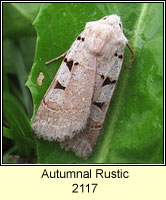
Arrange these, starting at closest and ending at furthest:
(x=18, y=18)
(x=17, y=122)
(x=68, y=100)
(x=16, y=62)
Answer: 1. (x=68, y=100)
2. (x=17, y=122)
3. (x=18, y=18)
4. (x=16, y=62)

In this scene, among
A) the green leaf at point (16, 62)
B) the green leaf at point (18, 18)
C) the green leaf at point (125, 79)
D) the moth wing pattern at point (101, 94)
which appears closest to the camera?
the green leaf at point (125, 79)

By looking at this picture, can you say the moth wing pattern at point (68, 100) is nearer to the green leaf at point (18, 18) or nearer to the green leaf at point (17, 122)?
the green leaf at point (17, 122)

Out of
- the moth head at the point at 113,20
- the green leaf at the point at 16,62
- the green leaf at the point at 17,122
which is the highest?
the moth head at the point at 113,20

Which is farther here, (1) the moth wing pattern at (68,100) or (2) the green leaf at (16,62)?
(2) the green leaf at (16,62)

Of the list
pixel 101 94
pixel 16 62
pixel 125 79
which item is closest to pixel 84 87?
pixel 101 94

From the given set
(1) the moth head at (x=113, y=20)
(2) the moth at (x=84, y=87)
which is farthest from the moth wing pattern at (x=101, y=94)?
(1) the moth head at (x=113, y=20)

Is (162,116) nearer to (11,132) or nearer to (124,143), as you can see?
(124,143)

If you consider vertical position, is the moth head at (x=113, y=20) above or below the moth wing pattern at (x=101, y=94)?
above

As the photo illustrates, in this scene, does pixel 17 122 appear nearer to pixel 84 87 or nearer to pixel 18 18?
pixel 84 87
